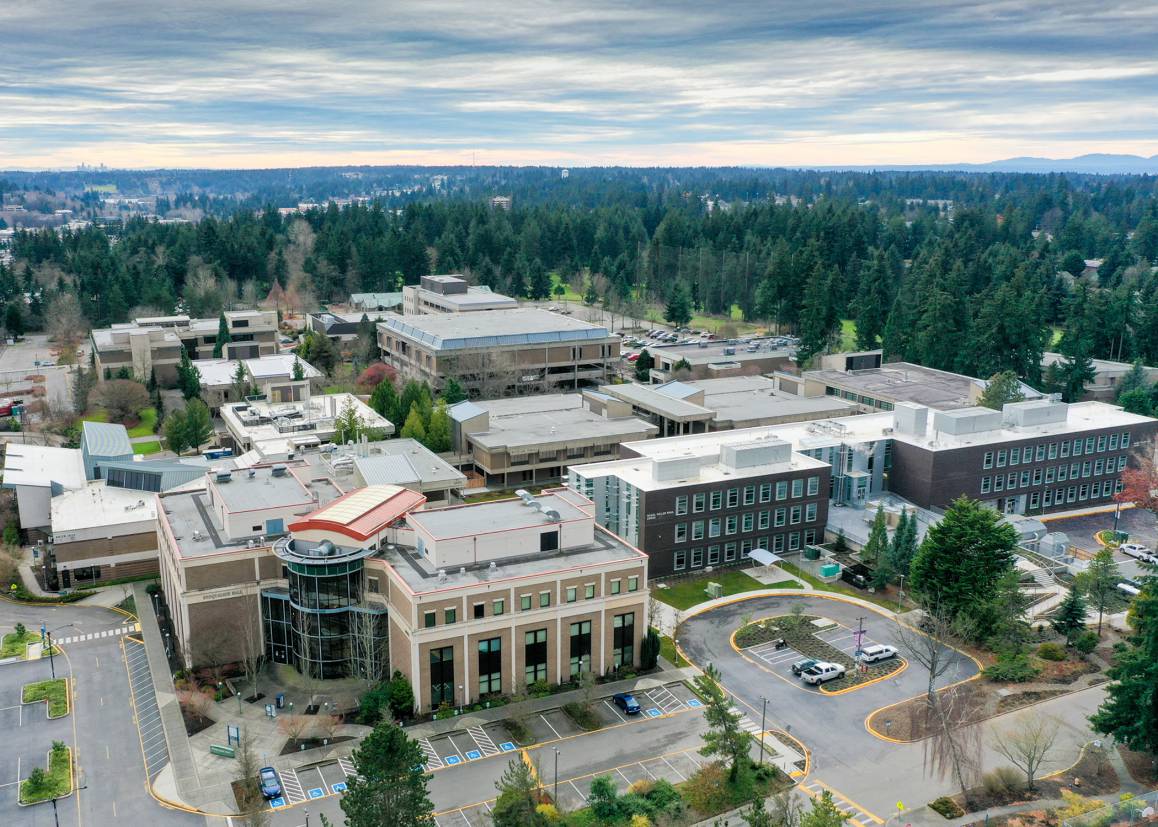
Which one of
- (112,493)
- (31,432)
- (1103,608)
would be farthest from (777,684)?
(31,432)

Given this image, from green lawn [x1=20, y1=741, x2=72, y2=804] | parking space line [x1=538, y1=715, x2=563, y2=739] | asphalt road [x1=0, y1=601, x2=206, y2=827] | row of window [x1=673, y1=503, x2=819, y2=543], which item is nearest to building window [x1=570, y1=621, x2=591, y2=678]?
parking space line [x1=538, y1=715, x2=563, y2=739]

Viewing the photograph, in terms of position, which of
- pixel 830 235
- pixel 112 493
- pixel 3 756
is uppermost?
pixel 830 235

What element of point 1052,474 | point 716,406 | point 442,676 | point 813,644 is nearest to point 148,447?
point 716,406

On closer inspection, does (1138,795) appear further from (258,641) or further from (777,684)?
(258,641)

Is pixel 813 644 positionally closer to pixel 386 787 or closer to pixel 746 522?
pixel 746 522

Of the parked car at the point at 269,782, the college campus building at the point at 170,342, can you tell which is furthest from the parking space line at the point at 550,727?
the college campus building at the point at 170,342

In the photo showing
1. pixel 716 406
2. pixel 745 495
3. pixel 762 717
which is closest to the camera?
pixel 762 717

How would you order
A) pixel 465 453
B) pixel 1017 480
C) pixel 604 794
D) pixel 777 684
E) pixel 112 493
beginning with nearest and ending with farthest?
pixel 604 794 → pixel 777 684 → pixel 112 493 → pixel 1017 480 → pixel 465 453
